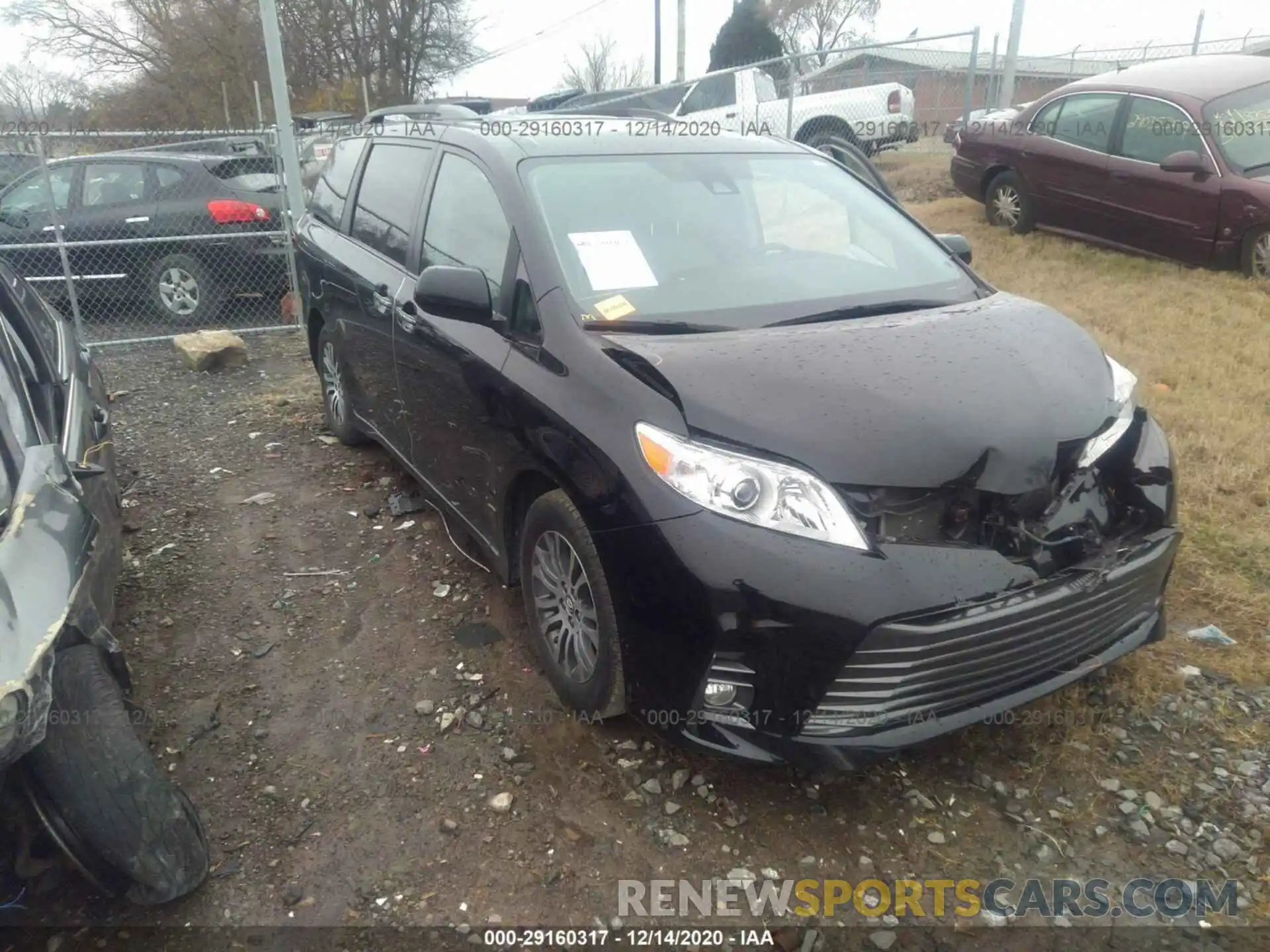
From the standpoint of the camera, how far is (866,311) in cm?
304

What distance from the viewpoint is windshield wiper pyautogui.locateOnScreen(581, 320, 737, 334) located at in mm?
2809

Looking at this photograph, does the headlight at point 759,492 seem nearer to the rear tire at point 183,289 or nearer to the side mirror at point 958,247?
the side mirror at point 958,247

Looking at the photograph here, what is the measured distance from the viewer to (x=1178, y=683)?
3.09 m

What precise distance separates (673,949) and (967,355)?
5.99 feet

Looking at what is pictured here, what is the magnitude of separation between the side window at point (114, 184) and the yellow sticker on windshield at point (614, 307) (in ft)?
23.0

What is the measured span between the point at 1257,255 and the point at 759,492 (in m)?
7.14

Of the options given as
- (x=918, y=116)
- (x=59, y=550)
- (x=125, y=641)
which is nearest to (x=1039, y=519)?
(x=59, y=550)

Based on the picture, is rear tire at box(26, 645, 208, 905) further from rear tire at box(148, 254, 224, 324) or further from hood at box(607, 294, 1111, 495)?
rear tire at box(148, 254, 224, 324)

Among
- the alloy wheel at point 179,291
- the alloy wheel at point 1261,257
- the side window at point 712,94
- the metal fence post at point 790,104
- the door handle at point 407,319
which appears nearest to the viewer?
the door handle at point 407,319

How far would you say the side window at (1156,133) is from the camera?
7.69m

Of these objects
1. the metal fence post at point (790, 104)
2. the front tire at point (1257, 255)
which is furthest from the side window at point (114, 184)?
the front tire at point (1257, 255)

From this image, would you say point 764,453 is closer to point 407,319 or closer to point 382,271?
point 407,319

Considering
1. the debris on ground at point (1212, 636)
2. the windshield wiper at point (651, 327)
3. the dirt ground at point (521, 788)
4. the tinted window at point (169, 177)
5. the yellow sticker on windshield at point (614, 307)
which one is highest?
the tinted window at point (169, 177)

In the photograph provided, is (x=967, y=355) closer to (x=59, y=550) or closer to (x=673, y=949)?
(x=673, y=949)
